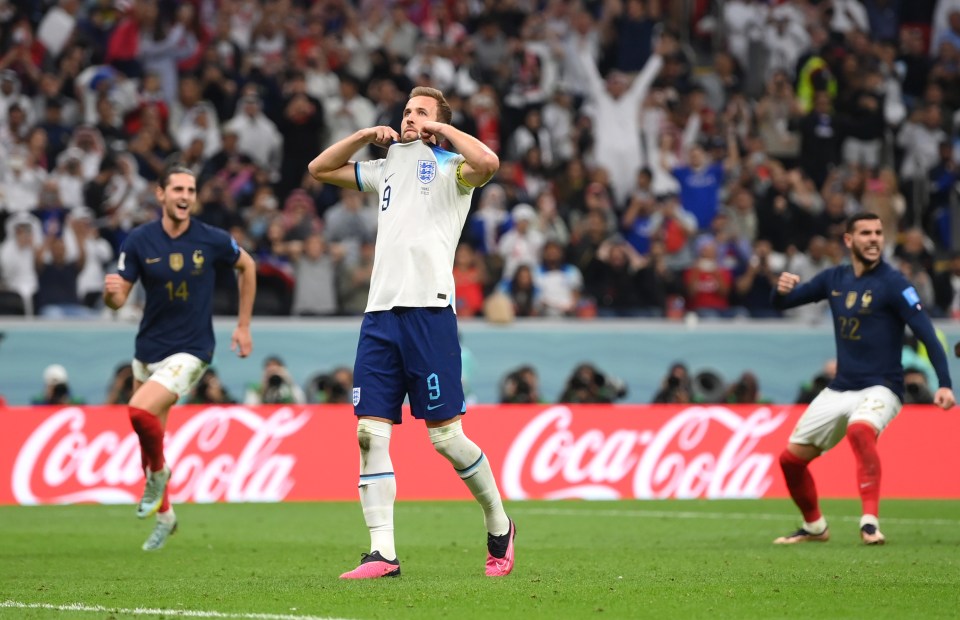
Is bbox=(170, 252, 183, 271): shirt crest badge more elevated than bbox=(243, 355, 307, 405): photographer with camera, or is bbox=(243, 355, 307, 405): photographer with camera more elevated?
bbox=(170, 252, 183, 271): shirt crest badge

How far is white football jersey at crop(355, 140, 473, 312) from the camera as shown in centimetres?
867

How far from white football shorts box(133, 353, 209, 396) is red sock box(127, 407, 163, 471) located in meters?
0.29

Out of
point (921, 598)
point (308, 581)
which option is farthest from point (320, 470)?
point (921, 598)

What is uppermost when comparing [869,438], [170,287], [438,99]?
[438,99]

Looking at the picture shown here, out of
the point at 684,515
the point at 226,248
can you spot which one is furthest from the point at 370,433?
the point at 684,515

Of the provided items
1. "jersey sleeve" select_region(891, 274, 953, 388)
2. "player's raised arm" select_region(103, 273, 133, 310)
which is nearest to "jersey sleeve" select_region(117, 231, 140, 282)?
"player's raised arm" select_region(103, 273, 133, 310)

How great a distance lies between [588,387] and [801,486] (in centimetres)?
780

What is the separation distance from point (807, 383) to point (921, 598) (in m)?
12.9

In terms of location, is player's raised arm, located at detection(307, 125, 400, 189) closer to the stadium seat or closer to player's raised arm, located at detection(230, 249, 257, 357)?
player's raised arm, located at detection(230, 249, 257, 357)

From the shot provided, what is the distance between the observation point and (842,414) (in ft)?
38.3

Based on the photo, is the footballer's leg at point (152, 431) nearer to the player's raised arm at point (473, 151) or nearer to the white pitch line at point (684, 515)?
the player's raised arm at point (473, 151)

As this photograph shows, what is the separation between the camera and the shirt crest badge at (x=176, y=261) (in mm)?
11367

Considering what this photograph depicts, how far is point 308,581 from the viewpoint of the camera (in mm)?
8477

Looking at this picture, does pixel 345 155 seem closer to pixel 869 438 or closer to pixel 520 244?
pixel 869 438
